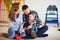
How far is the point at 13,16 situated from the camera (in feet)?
7.62

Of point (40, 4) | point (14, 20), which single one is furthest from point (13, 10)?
point (40, 4)

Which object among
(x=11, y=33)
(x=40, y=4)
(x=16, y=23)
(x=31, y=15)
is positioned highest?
(x=40, y=4)

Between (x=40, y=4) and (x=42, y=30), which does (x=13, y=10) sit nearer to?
(x=40, y=4)

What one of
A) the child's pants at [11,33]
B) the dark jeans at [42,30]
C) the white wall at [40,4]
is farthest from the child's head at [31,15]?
the child's pants at [11,33]

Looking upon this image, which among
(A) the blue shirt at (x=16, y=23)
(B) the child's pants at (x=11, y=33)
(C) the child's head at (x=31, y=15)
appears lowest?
(B) the child's pants at (x=11, y=33)

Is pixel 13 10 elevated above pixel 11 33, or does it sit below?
above

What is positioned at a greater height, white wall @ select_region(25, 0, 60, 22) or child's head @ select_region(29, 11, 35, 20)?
white wall @ select_region(25, 0, 60, 22)

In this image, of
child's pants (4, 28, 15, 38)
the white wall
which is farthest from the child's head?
child's pants (4, 28, 15, 38)

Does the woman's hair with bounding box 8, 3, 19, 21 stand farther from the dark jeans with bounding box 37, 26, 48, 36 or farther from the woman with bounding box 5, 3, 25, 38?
the dark jeans with bounding box 37, 26, 48, 36

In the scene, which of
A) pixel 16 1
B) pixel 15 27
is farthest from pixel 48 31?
pixel 16 1

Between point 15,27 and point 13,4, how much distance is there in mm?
311

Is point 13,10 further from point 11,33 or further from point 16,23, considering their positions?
point 11,33

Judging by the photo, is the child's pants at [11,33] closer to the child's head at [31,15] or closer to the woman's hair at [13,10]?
the woman's hair at [13,10]

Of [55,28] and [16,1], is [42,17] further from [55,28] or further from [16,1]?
[16,1]
